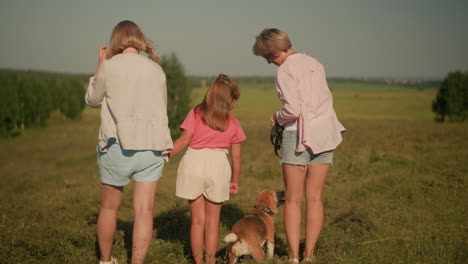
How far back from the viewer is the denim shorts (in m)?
4.42

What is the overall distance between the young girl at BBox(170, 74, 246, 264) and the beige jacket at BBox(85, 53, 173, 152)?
662mm

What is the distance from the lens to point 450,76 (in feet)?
130

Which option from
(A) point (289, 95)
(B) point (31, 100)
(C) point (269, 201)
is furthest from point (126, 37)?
(B) point (31, 100)

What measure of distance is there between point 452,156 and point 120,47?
1031cm

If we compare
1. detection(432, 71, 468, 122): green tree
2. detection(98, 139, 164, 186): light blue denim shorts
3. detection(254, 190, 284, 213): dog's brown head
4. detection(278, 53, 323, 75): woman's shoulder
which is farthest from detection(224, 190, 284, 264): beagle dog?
detection(432, 71, 468, 122): green tree

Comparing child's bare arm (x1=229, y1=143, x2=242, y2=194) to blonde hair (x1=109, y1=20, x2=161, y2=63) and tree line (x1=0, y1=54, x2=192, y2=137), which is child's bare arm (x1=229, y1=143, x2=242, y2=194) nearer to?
blonde hair (x1=109, y1=20, x2=161, y2=63)

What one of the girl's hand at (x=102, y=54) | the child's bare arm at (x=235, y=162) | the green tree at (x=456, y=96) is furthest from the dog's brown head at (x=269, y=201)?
the green tree at (x=456, y=96)

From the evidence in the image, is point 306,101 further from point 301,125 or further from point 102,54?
point 102,54

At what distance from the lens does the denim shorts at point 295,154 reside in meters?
4.42

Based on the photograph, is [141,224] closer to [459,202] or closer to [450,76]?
[459,202]

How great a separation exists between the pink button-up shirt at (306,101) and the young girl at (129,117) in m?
1.23

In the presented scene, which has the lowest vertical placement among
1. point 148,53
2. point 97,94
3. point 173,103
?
point 173,103

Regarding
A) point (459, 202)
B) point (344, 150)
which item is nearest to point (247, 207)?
point (459, 202)

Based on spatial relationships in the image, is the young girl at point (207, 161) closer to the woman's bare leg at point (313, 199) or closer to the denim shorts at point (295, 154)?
the denim shorts at point (295, 154)
